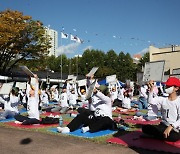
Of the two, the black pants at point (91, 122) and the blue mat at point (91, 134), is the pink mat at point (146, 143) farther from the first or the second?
the black pants at point (91, 122)

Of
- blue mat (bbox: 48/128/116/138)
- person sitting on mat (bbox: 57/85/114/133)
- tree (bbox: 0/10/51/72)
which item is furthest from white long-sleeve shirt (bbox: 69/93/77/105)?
tree (bbox: 0/10/51/72)

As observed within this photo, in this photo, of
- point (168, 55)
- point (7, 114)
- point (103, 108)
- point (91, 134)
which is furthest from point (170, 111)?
point (168, 55)

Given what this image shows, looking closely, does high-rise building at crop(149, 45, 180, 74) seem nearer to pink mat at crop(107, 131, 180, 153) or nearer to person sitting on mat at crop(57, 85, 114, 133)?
person sitting on mat at crop(57, 85, 114, 133)

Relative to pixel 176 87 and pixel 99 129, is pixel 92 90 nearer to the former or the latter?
pixel 99 129

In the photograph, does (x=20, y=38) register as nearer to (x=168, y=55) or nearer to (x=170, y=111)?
(x=168, y=55)

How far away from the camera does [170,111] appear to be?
284 inches

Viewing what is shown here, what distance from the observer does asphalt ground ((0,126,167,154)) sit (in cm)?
705

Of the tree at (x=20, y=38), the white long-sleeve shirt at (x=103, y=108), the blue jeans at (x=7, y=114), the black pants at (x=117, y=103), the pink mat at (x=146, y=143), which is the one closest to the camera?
the pink mat at (x=146, y=143)

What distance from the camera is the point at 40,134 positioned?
9.25 metres

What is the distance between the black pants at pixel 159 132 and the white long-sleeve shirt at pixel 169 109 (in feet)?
0.42

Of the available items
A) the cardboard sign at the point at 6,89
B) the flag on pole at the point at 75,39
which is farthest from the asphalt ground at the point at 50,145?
the flag on pole at the point at 75,39

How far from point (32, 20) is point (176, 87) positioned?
93.5ft

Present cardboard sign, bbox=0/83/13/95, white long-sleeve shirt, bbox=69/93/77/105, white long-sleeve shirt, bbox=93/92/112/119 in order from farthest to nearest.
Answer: white long-sleeve shirt, bbox=69/93/77/105
cardboard sign, bbox=0/83/13/95
white long-sleeve shirt, bbox=93/92/112/119

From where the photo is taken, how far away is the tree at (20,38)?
31078 millimetres
